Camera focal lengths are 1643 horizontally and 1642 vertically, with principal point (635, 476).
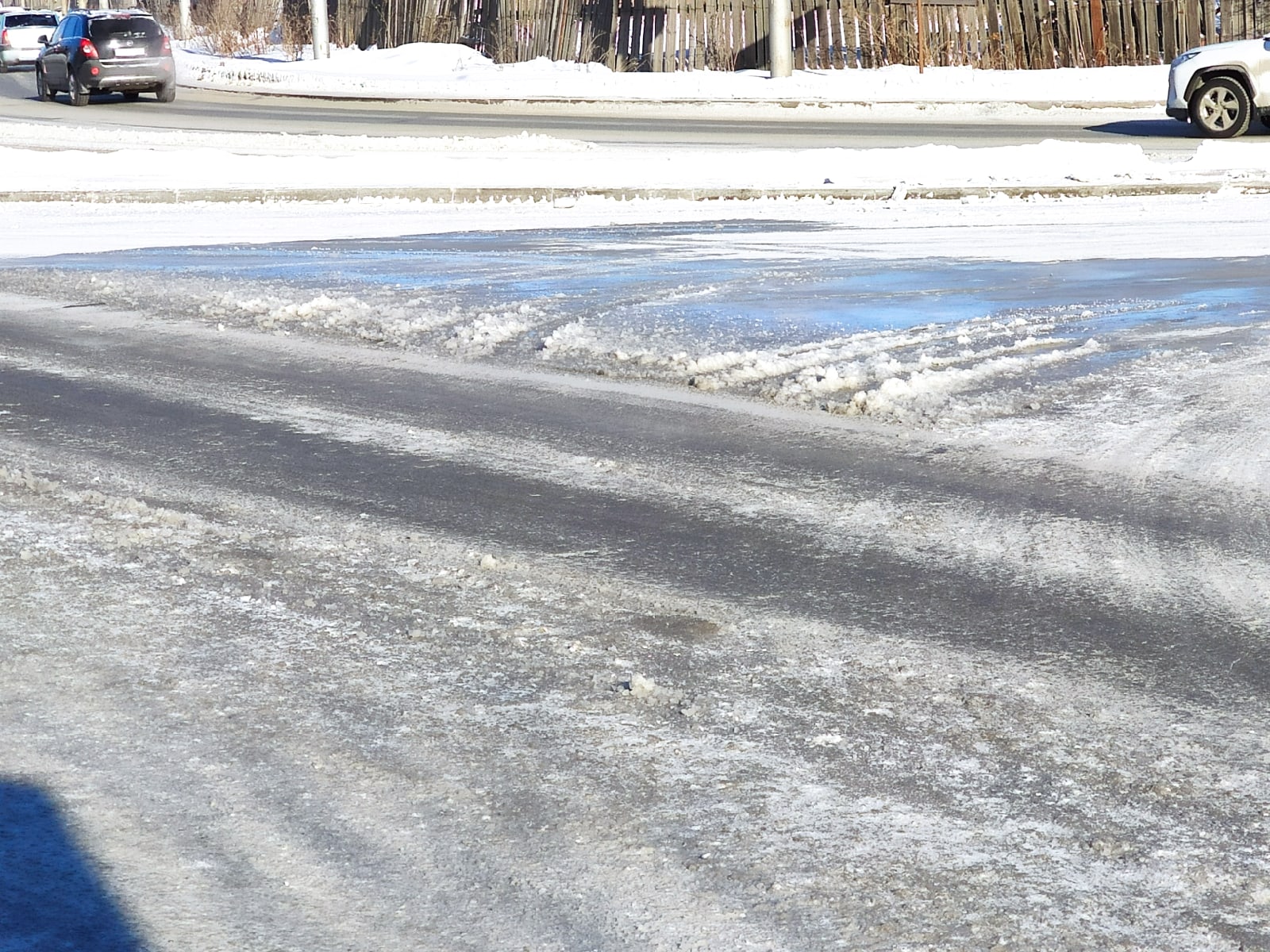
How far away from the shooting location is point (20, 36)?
41.2 metres

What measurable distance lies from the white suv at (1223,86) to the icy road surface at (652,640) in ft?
46.4

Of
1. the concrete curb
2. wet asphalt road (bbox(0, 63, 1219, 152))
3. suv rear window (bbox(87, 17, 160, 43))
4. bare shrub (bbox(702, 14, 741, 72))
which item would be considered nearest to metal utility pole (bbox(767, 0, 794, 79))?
wet asphalt road (bbox(0, 63, 1219, 152))

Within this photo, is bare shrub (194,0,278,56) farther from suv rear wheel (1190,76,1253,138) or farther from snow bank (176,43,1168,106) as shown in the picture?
suv rear wheel (1190,76,1253,138)

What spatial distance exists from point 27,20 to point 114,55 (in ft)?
44.7

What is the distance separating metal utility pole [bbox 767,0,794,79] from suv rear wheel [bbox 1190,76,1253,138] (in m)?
11.7

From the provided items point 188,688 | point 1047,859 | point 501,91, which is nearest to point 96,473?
point 188,688

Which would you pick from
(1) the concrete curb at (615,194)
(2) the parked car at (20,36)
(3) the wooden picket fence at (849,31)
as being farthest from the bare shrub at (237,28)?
(1) the concrete curb at (615,194)

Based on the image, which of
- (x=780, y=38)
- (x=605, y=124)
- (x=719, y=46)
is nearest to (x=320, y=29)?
(x=719, y=46)

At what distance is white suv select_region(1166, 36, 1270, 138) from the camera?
2072cm

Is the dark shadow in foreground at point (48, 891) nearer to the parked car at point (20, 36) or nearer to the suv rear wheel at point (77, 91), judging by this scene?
the suv rear wheel at point (77, 91)

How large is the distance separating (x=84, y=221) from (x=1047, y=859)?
13437 millimetres

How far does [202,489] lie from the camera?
555cm

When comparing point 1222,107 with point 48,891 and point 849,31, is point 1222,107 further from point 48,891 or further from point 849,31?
point 48,891

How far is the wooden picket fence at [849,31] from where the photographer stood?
32.6 m
